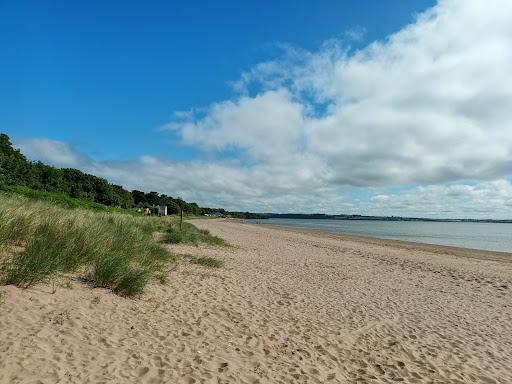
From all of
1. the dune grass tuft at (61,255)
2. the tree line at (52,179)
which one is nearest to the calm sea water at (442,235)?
the tree line at (52,179)

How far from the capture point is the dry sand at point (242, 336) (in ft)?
16.0

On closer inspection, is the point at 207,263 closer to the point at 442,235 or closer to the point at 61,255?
the point at 61,255

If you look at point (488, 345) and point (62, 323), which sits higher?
point (62, 323)

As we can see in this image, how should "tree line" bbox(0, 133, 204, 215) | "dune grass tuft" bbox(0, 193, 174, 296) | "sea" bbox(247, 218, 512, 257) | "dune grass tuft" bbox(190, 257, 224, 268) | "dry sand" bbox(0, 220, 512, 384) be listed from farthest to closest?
"sea" bbox(247, 218, 512, 257)
"tree line" bbox(0, 133, 204, 215)
"dune grass tuft" bbox(190, 257, 224, 268)
"dune grass tuft" bbox(0, 193, 174, 296)
"dry sand" bbox(0, 220, 512, 384)

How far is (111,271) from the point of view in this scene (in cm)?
763

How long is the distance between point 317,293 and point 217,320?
4364 mm

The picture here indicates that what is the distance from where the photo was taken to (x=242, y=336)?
6637 millimetres

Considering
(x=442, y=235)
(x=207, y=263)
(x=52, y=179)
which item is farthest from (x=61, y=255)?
(x=442, y=235)

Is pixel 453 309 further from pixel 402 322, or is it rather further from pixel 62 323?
pixel 62 323

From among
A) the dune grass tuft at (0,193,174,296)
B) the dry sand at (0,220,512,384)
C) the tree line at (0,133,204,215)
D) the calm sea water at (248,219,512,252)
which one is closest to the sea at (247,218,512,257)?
the calm sea water at (248,219,512,252)

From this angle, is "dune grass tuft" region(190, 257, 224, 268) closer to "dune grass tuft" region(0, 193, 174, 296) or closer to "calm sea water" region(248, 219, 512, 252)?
"dune grass tuft" region(0, 193, 174, 296)

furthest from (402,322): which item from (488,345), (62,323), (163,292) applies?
(62,323)

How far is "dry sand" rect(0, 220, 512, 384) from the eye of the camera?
4871 millimetres

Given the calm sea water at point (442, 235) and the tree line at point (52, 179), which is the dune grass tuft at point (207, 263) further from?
the calm sea water at point (442, 235)
